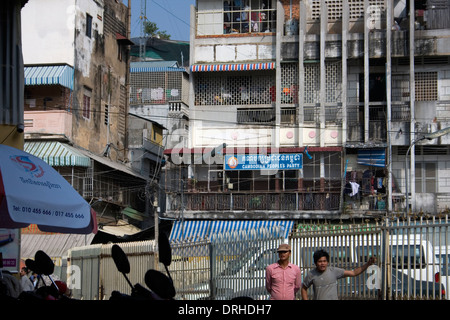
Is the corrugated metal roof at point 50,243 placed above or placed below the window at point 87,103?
below

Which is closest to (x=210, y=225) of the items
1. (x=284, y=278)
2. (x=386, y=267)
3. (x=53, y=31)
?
(x=53, y=31)

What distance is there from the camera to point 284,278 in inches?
362

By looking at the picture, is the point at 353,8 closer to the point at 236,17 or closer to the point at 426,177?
the point at 236,17

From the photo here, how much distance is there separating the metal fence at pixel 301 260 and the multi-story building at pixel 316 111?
12.0 m

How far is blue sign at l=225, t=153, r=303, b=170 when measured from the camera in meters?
29.4

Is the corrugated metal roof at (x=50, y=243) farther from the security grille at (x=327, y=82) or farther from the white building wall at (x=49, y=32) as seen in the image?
the security grille at (x=327, y=82)

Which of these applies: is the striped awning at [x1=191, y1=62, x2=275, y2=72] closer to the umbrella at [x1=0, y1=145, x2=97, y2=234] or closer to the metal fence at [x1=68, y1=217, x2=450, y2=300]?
the metal fence at [x1=68, y1=217, x2=450, y2=300]

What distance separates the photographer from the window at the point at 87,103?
3083 centimetres

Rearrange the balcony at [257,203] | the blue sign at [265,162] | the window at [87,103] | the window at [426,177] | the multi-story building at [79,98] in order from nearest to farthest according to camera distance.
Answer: the multi-story building at [79,98]
the balcony at [257,203]
the blue sign at [265,162]
the window at [426,177]
the window at [87,103]

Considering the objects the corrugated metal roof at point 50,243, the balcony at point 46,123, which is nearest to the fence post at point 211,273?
the corrugated metal roof at point 50,243

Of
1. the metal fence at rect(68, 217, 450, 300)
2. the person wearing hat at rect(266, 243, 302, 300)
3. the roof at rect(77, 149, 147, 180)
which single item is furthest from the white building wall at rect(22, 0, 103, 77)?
the person wearing hat at rect(266, 243, 302, 300)

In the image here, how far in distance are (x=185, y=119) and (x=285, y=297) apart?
27.0m

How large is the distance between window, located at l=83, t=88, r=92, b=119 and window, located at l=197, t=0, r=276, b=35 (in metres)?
5.72

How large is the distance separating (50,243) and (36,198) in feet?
65.9
